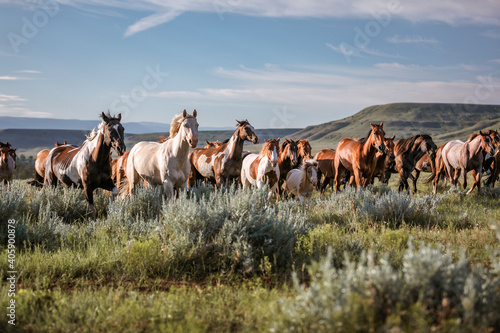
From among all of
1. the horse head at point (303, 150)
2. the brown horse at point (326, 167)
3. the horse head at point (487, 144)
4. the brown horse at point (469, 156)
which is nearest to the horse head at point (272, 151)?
the horse head at point (303, 150)

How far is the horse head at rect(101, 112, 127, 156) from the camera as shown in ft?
24.6

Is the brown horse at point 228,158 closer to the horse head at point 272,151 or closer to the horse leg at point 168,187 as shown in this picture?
the horse head at point 272,151

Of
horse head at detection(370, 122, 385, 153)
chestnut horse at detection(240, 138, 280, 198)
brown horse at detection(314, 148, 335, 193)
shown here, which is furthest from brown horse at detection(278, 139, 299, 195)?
brown horse at detection(314, 148, 335, 193)

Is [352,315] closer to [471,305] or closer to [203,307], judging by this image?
[471,305]

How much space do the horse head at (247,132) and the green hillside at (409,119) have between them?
401 ft

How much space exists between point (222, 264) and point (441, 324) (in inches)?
107

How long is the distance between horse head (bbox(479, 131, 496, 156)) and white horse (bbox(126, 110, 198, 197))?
9.97 meters

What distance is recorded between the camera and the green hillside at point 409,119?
138m

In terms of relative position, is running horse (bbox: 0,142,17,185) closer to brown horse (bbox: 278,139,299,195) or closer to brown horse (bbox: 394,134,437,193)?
brown horse (bbox: 278,139,299,195)

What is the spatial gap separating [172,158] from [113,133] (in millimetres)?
1330

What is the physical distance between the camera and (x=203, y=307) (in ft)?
11.6

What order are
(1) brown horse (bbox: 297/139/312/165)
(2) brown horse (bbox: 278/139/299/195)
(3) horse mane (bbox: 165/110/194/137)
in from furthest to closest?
(1) brown horse (bbox: 297/139/312/165), (2) brown horse (bbox: 278/139/299/195), (3) horse mane (bbox: 165/110/194/137)

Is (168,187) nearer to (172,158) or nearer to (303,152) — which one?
(172,158)

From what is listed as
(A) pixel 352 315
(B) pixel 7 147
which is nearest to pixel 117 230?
(A) pixel 352 315
